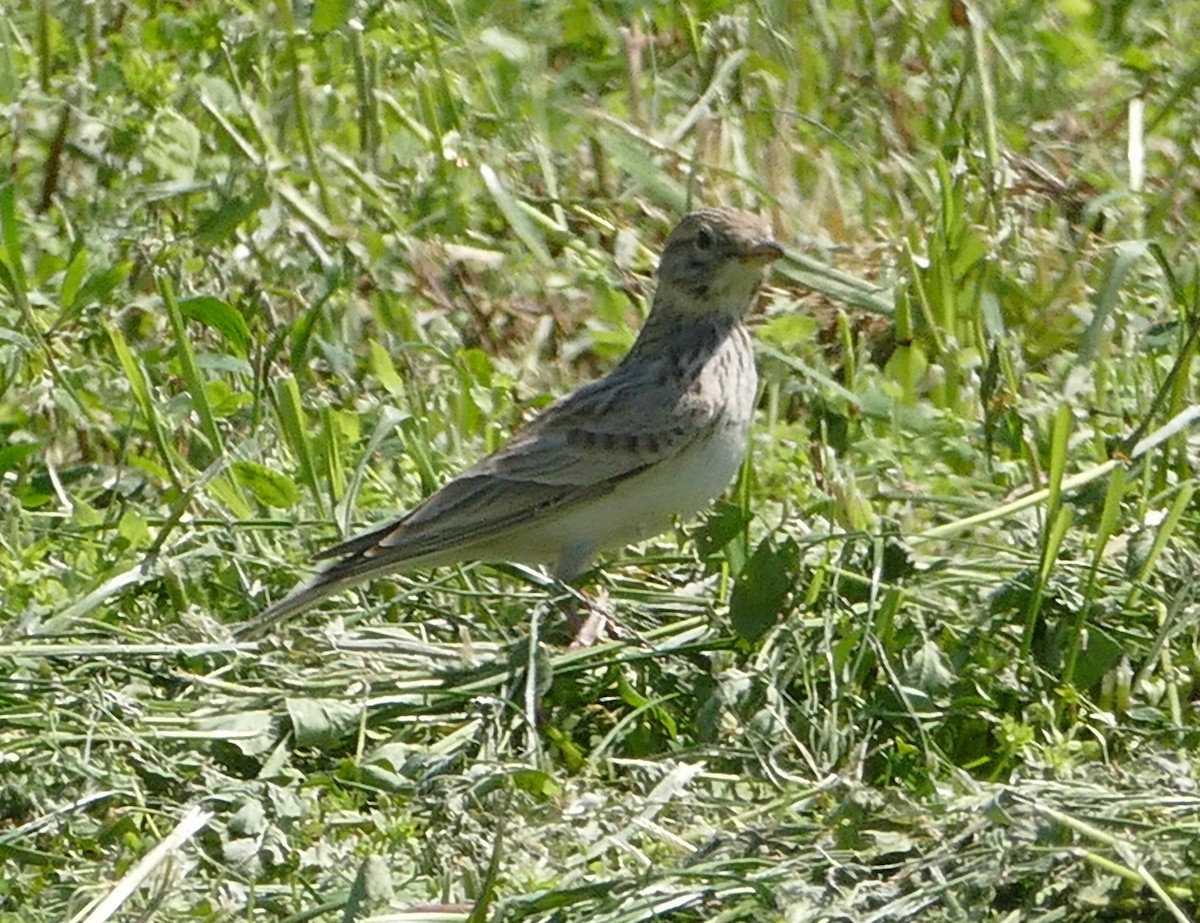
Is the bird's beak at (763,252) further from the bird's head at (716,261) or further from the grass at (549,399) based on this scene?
the grass at (549,399)

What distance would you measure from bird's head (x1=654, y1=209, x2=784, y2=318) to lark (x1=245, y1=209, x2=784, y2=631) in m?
0.02

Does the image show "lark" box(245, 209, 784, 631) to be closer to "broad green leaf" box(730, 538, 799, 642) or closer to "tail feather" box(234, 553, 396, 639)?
"tail feather" box(234, 553, 396, 639)

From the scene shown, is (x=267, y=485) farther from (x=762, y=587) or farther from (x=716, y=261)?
(x=762, y=587)

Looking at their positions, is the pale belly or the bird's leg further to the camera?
the pale belly

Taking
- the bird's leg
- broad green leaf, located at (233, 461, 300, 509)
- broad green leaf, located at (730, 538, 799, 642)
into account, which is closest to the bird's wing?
the bird's leg

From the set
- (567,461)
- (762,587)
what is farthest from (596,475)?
(762,587)

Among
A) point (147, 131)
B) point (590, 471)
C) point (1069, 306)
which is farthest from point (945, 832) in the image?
point (147, 131)

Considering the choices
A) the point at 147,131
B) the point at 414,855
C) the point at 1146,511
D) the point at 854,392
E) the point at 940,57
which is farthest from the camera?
the point at 940,57

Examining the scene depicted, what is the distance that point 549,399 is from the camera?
7.27 meters

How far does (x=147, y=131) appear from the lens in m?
7.94

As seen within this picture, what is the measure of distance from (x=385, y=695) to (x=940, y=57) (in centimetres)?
403

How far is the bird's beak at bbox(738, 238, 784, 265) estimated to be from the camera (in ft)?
21.4

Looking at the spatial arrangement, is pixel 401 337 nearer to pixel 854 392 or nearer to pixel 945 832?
pixel 854 392

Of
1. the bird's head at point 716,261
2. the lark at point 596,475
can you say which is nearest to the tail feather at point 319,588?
the lark at point 596,475
